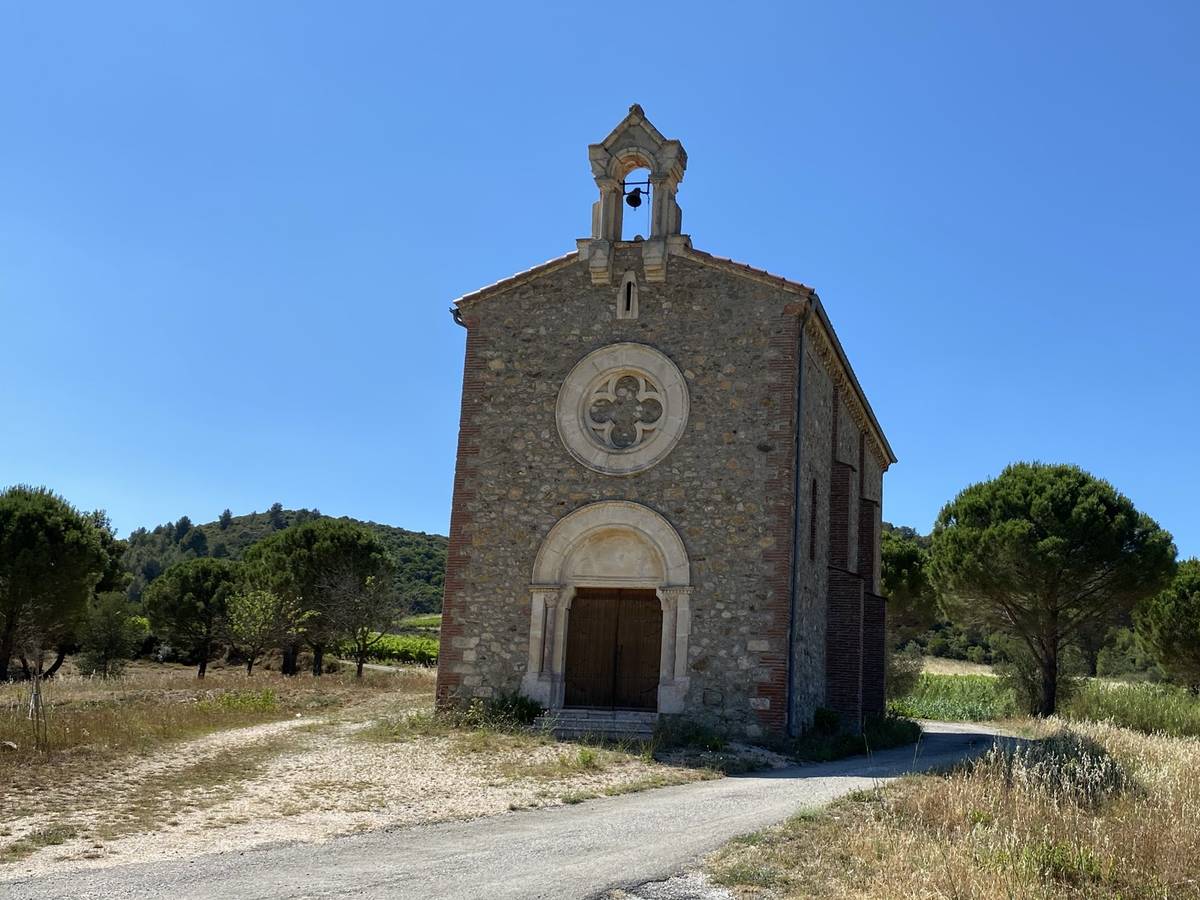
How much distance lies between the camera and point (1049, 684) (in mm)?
26812

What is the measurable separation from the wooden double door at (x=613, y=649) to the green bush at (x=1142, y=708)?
9506mm

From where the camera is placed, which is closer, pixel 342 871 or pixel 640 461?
pixel 342 871

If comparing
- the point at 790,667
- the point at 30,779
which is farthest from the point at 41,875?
the point at 790,667

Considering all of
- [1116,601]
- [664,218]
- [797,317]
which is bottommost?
[1116,601]

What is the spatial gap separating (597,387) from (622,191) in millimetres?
3854

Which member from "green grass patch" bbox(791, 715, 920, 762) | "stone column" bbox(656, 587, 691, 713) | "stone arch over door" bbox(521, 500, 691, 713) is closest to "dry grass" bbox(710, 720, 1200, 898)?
"green grass patch" bbox(791, 715, 920, 762)

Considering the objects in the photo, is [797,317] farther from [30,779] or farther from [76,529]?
[76,529]

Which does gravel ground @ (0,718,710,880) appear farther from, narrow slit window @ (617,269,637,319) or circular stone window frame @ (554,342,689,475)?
narrow slit window @ (617,269,637,319)

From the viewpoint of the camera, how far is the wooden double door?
1712cm

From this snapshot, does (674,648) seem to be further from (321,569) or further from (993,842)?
(321,569)

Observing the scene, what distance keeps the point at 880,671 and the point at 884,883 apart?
14948 mm

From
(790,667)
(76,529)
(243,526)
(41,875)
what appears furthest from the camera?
(243,526)

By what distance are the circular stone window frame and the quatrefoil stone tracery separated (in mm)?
80

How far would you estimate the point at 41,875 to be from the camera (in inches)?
272
